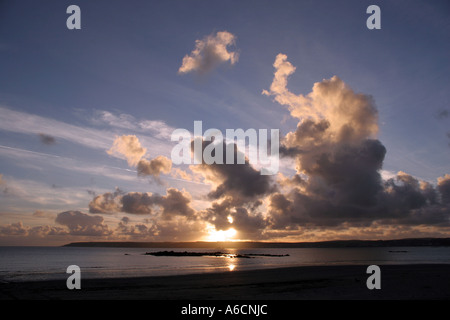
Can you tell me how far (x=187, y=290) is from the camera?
2858 centimetres

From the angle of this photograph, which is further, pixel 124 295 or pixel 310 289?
pixel 310 289
